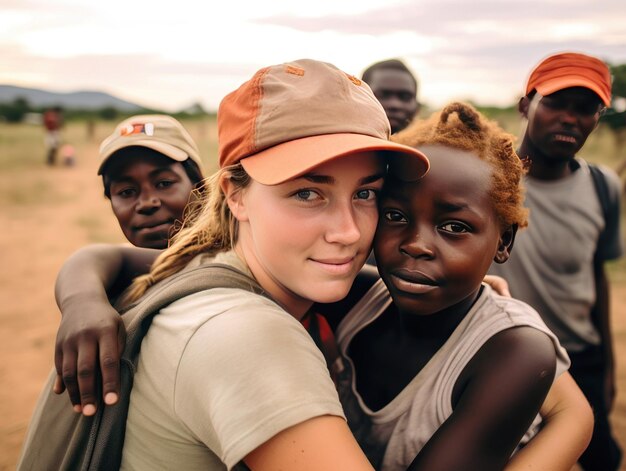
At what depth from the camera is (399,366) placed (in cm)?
171

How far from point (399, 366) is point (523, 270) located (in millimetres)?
1552

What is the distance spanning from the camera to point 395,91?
4.29m

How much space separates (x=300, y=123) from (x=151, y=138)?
1409mm

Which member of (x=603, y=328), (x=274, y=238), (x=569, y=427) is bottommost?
(x=603, y=328)

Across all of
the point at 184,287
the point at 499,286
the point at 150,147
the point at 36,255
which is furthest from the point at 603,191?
the point at 36,255

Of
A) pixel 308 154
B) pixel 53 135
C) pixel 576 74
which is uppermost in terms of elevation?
pixel 576 74

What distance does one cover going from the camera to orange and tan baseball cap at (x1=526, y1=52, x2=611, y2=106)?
264cm

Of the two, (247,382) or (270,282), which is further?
(270,282)

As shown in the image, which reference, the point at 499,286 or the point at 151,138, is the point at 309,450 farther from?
the point at 151,138

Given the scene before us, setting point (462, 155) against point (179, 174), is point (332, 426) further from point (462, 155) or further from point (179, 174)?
point (179, 174)

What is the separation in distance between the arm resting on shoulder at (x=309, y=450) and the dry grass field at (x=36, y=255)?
12.4 ft

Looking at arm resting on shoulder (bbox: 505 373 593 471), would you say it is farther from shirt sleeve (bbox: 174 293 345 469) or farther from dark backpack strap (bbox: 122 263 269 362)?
dark backpack strap (bbox: 122 263 269 362)

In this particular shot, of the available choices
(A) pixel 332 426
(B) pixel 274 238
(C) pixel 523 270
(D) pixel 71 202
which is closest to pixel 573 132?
(C) pixel 523 270

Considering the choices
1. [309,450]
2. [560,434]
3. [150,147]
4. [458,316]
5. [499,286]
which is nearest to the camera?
[309,450]
